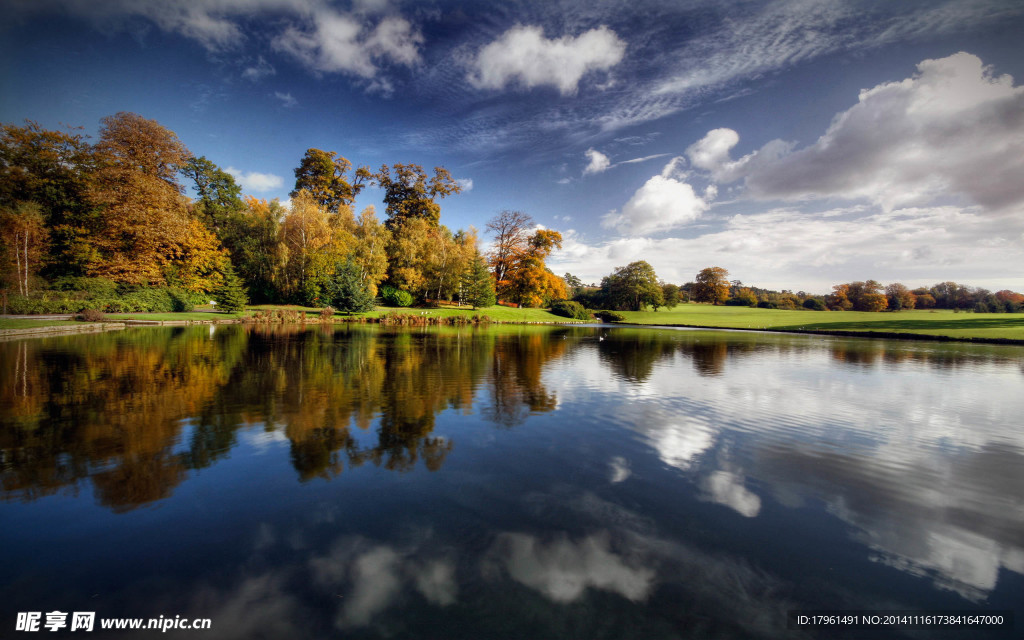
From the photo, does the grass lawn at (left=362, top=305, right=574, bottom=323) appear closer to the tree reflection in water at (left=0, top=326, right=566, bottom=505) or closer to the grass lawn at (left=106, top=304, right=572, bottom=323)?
the grass lawn at (left=106, top=304, right=572, bottom=323)

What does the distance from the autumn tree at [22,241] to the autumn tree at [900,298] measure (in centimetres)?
10517

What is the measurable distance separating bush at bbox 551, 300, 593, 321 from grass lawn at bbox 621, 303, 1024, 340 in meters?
6.57

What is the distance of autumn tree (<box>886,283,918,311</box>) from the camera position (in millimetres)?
66125

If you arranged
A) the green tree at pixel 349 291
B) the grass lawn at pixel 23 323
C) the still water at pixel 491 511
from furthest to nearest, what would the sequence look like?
1. the green tree at pixel 349 291
2. the grass lawn at pixel 23 323
3. the still water at pixel 491 511

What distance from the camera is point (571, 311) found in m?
59.8

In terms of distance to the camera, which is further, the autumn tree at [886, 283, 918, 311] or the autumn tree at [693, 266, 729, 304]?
the autumn tree at [693, 266, 729, 304]

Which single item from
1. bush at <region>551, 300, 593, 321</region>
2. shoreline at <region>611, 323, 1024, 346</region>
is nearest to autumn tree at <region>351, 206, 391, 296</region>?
bush at <region>551, 300, 593, 321</region>

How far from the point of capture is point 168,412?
7.70m

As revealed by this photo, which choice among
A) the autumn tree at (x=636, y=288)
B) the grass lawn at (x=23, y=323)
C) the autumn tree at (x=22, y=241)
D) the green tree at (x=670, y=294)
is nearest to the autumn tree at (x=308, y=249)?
the autumn tree at (x=22, y=241)

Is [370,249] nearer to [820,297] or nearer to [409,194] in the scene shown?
[409,194]

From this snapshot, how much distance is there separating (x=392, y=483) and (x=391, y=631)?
237 centimetres

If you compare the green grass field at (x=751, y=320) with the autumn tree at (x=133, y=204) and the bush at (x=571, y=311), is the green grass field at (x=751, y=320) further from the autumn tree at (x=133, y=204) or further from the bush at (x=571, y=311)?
the autumn tree at (x=133, y=204)

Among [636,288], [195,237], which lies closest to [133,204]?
[195,237]

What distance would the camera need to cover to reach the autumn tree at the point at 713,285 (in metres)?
84.2
